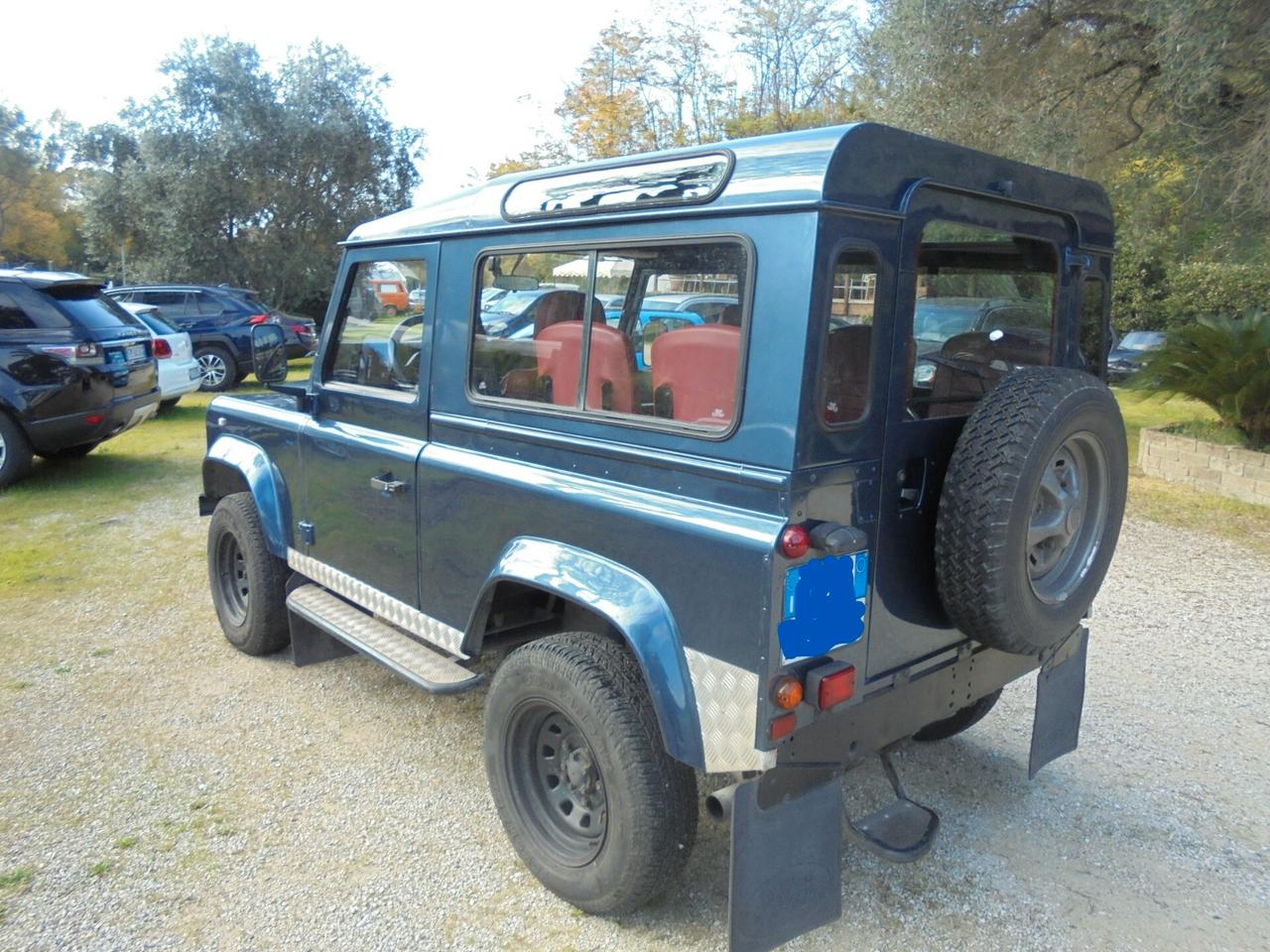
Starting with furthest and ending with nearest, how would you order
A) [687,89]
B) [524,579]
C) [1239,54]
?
[687,89]
[1239,54]
[524,579]

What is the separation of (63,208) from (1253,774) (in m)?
47.1

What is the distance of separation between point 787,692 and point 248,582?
323cm

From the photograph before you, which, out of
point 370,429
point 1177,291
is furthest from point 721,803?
point 1177,291

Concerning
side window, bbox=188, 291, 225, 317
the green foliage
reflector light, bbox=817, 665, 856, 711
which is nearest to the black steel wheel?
reflector light, bbox=817, 665, 856, 711

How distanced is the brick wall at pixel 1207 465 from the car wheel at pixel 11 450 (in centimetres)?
1017

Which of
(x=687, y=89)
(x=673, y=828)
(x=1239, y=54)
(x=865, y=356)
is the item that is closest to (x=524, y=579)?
(x=673, y=828)

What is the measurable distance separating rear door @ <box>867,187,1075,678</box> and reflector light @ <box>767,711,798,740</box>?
0.34 m

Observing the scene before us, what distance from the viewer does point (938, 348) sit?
113 inches

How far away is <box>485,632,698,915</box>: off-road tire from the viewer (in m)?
2.58

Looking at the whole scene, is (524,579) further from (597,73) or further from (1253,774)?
(597,73)

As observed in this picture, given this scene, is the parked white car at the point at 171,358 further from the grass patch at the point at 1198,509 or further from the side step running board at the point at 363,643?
the grass patch at the point at 1198,509

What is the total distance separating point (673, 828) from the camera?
8.54 ft

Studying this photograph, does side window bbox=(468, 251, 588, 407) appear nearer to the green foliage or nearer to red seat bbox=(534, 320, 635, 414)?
red seat bbox=(534, 320, 635, 414)

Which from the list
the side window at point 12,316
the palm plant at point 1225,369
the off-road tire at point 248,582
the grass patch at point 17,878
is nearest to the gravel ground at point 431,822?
the grass patch at point 17,878
